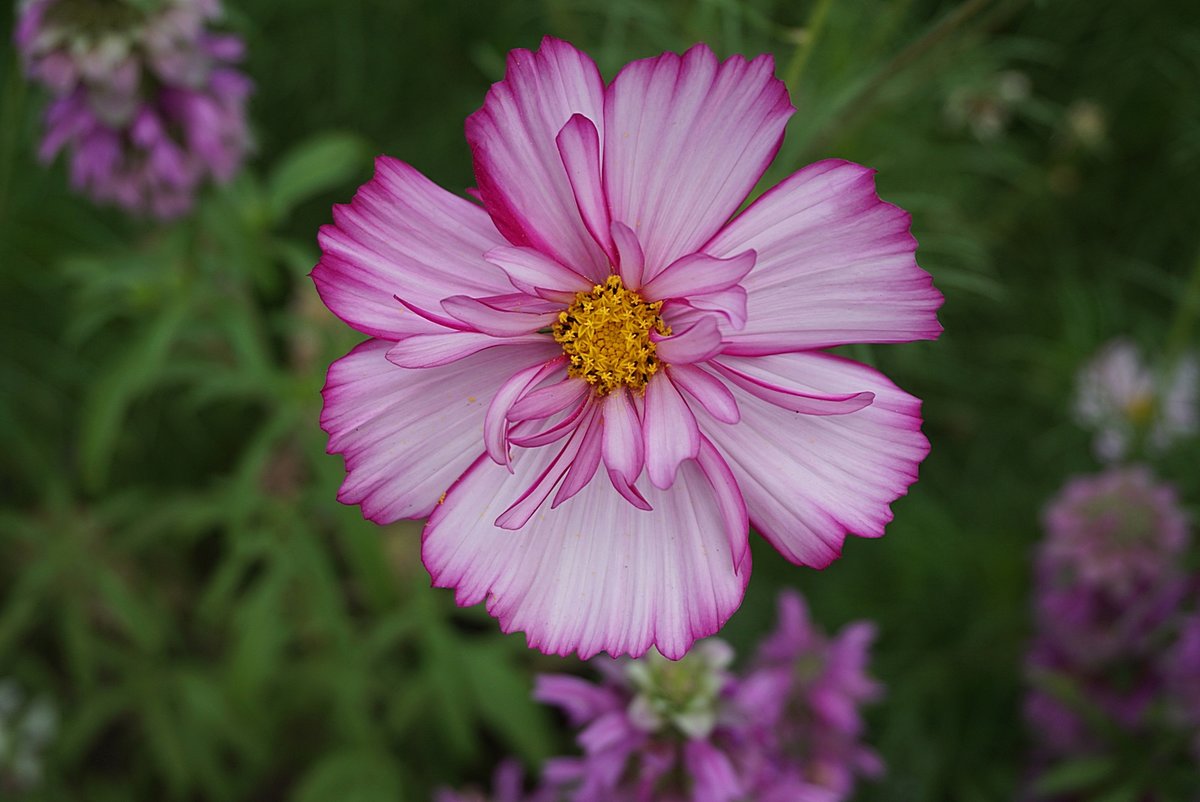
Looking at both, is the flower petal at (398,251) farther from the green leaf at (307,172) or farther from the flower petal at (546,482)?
the green leaf at (307,172)

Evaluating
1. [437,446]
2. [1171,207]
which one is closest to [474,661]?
[437,446]

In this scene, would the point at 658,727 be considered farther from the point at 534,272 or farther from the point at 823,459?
the point at 534,272

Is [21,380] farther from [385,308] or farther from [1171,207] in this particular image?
[1171,207]

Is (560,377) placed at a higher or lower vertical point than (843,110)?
lower

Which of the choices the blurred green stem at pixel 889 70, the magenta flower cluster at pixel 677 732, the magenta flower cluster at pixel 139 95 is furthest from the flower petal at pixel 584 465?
the magenta flower cluster at pixel 139 95

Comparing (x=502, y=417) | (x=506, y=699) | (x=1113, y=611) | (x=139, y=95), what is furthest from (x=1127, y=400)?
(x=139, y=95)

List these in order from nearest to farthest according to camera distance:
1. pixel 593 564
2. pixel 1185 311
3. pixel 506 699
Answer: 1. pixel 593 564
2. pixel 1185 311
3. pixel 506 699
